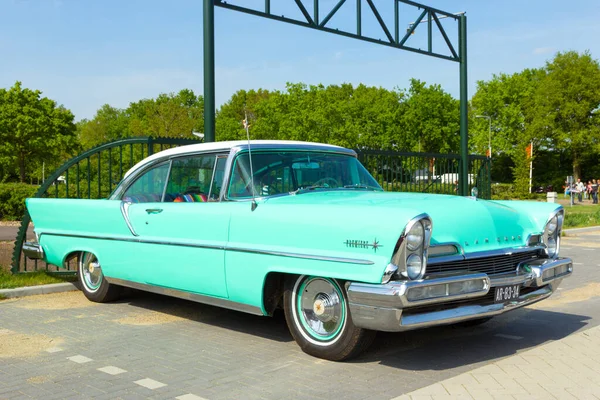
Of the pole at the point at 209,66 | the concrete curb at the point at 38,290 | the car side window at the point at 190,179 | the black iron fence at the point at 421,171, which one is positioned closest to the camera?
the car side window at the point at 190,179

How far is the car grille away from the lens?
15.3 ft

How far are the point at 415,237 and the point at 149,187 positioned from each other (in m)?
3.29

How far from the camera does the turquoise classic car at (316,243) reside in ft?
14.6

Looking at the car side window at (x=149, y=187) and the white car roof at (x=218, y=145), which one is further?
the car side window at (x=149, y=187)

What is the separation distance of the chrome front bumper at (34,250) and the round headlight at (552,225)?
5.73 meters

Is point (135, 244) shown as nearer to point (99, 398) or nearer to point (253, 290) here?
point (253, 290)

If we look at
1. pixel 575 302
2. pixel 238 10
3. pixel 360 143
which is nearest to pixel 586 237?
pixel 575 302

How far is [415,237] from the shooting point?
4395 mm

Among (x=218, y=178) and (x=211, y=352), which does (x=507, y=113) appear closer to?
(x=218, y=178)

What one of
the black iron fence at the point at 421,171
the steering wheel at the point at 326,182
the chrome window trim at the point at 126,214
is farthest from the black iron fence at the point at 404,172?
the steering wheel at the point at 326,182

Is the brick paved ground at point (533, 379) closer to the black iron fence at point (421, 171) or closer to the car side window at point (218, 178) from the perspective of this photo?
the car side window at point (218, 178)

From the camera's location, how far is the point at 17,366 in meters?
4.91

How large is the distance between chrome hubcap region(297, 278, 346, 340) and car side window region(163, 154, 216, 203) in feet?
4.87

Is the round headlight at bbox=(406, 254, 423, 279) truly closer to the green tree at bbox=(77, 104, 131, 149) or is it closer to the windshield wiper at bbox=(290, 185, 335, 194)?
the windshield wiper at bbox=(290, 185, 335, 194)
